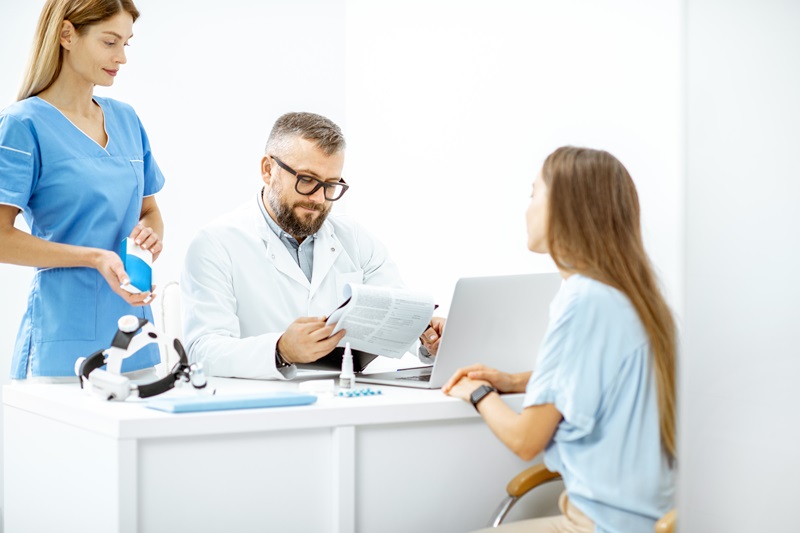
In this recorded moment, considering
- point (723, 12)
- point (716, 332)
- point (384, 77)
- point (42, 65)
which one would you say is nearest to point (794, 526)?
point (716, 332)

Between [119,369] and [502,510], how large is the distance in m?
0.77

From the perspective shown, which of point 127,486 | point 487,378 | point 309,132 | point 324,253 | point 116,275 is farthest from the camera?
A: point 324,253

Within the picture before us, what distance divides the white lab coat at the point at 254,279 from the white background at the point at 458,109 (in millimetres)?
546

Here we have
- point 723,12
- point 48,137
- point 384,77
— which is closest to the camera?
point 723,12

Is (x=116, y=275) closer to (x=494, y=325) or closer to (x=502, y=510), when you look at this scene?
(x=494, y=325)

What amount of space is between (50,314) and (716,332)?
1.49 meters

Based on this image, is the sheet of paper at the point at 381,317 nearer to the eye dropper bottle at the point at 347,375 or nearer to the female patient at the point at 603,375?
the eye dropper bottle at the point at 347,375

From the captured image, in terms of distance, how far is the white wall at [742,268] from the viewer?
1129 millimetres

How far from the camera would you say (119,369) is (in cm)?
159

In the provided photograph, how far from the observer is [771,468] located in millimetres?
1155

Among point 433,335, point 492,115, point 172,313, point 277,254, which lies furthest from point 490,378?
point 492,115

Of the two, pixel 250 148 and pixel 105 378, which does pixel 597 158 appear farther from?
pixel 250 148

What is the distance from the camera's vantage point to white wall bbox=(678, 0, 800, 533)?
1.13m

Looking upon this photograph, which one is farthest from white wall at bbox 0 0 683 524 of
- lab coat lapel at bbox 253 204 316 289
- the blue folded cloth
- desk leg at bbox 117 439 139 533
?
desk leg at bbox 117 439 139 533
